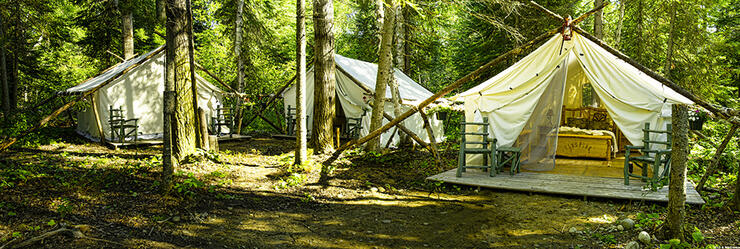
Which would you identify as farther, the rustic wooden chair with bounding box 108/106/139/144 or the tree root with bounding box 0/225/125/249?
the rustic wooden chair with bounding box 108/106/139/144

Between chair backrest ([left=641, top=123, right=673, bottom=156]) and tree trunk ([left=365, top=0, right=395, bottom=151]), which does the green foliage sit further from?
tree trunk ([left=365, top=0, right=395, bottom=151])

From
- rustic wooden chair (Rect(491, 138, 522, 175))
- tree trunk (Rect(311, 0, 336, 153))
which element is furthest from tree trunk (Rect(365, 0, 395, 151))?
rustic wooden chair (Rect(491, 138, 522, 175))

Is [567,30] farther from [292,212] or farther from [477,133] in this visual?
[292,212]

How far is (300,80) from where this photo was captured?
6512 mm

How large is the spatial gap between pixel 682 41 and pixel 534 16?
14.3ft

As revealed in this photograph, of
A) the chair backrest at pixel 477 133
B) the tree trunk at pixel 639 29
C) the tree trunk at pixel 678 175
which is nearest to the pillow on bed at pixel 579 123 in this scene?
the chair backrest at pixel 477 133

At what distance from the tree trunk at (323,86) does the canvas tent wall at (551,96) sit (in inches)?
102

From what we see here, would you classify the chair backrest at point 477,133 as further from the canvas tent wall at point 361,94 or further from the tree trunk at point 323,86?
the canvas tent wall at point 361,94

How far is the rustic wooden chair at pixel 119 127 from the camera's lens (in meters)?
9.80

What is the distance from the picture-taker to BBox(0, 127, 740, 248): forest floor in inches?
149

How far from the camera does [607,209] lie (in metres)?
5.04

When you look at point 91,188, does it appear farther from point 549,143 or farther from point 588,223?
point 549,143

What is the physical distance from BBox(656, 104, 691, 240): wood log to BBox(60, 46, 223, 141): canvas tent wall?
11531 mm

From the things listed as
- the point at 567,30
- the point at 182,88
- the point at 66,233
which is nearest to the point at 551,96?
the point at 567,30
